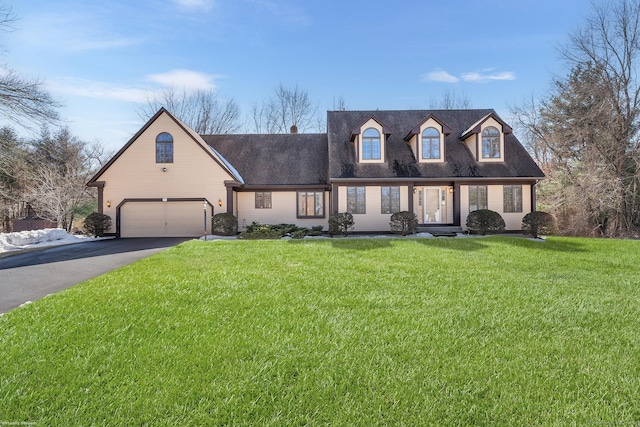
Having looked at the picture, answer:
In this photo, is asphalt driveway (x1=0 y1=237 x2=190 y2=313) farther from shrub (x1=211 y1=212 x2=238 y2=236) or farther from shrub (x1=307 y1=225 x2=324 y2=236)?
shrub (x1=307 y1=225 x2=324 y2=236)

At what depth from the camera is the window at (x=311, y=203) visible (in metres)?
17.8

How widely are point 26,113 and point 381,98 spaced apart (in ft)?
73.6

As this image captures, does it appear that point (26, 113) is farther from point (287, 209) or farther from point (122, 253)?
point (287, 209)

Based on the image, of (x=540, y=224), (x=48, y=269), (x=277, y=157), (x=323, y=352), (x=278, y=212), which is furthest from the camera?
(x=277, y=157)

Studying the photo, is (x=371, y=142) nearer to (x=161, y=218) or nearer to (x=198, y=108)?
(x=161, y=218)

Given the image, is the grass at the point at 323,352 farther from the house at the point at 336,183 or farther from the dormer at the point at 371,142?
the dormer at the point at 371,142

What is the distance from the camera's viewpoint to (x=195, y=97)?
31.0m

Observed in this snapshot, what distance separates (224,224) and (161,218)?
12.4 feet

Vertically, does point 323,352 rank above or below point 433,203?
below

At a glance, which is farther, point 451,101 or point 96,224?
point 451,101

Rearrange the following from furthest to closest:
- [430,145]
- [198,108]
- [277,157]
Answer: [198,108], [277,157], [430,145]

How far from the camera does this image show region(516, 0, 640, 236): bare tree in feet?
61.0

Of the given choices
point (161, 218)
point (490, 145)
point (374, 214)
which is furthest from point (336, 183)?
point (161, 218)

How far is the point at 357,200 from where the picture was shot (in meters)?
16.7
